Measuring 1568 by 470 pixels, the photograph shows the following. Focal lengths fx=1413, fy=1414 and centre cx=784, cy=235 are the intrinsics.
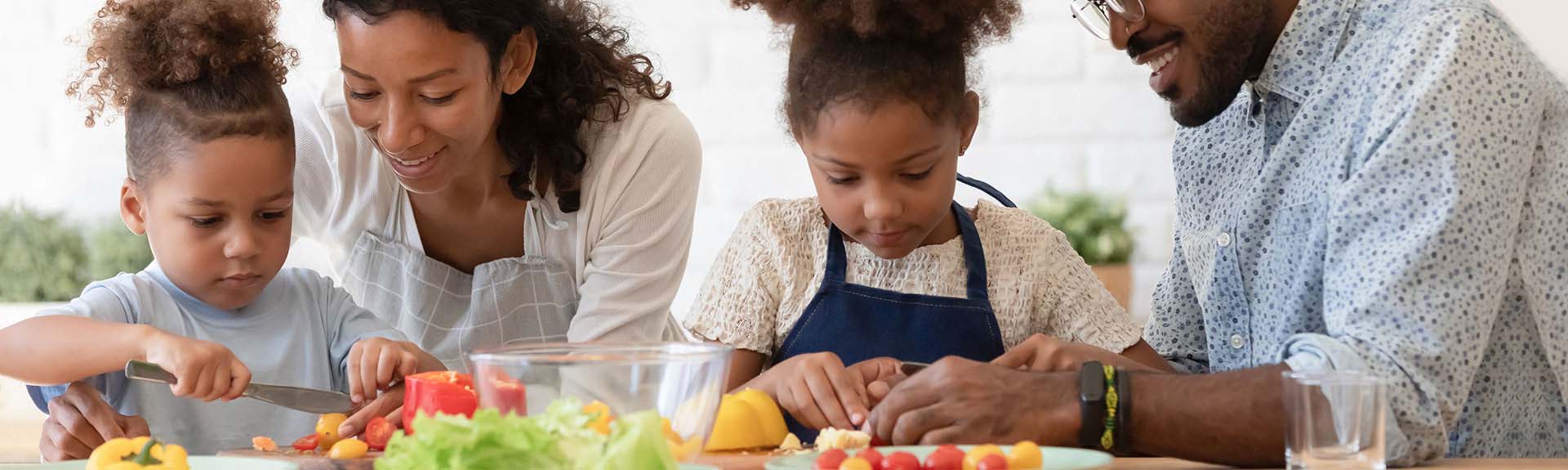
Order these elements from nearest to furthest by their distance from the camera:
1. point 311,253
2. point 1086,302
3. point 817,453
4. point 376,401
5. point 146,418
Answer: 1. point 817,453
2. point 376,401
3. point 146,418
4. point 1086,302
5. point 311,253

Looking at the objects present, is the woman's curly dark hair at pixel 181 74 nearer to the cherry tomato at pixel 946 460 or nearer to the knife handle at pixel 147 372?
the knife handle at pixel 147 372

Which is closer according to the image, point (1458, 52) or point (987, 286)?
point (1458, 52)

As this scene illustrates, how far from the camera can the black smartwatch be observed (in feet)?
4.32

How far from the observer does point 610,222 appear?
1.99 metres

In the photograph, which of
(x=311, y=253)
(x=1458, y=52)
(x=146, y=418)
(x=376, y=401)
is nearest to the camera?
(x=1458, y=52)

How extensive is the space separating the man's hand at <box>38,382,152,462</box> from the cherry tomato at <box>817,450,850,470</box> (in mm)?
885

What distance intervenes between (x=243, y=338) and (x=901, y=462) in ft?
3.65

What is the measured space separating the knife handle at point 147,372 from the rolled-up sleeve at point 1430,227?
1.11 metres

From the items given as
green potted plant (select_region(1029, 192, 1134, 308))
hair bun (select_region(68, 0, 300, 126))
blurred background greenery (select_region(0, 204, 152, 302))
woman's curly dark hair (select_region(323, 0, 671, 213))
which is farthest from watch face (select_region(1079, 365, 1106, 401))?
blurred background greenery (select_region(0, 204, 152, 302))

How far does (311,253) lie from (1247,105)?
1474 millimetres

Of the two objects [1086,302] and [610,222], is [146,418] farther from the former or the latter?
[1086,302]

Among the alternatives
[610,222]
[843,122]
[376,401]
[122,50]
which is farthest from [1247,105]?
[122,50]

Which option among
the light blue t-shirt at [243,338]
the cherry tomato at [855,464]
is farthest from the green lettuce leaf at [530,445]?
the light blue t-shirt at [243,338]

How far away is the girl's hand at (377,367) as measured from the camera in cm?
162
